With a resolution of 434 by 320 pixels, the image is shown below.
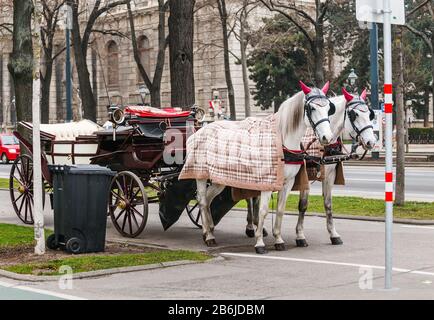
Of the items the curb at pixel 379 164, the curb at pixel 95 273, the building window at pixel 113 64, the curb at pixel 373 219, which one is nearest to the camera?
the curb at pixel 95 273

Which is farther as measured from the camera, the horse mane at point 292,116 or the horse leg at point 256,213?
the horse leg at point 256,213

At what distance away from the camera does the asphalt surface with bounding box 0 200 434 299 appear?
898 cm

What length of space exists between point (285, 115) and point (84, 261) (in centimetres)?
364

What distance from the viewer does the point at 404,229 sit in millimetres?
14469

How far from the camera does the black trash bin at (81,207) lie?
39.1ft

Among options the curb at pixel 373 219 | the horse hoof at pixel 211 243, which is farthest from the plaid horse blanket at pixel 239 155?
the curb at pixel 373 219

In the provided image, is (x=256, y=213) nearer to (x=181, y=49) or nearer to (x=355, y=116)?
(x=355, y=116)

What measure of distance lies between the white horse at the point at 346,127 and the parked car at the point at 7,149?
129 ft

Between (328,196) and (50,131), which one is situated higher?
(50,131)

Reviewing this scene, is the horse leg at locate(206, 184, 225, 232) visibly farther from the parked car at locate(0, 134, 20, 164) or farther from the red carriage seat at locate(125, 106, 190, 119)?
the parked car at locate(0, 134, 20, 164)

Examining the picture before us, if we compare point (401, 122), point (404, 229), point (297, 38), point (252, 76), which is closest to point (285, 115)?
point (404, 229)

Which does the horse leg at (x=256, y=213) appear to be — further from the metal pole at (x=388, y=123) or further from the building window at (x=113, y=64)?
the building window at (x=113, y=64)

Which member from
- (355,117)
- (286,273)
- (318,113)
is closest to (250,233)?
(355,117)
